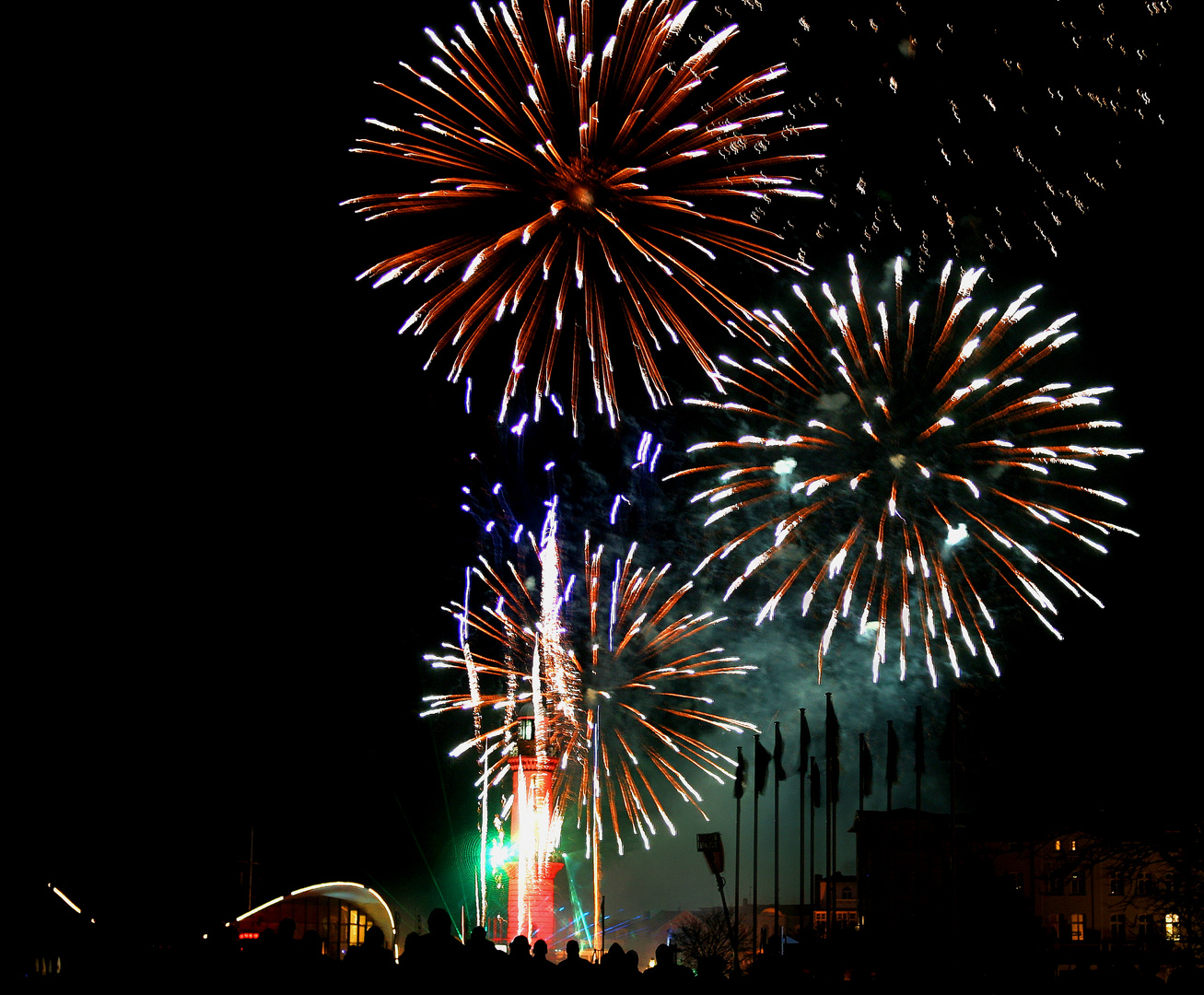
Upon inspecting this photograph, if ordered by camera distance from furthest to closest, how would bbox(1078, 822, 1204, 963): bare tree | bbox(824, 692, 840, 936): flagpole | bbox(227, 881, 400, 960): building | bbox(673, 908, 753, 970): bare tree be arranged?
1. bbox(673, 908, 753, 970): bare tree
2. bbox(227, 881, 400, 960): building
3. bbox(824, 692, 840, 936): flagpole
4. bbox(1078, 822, 1204, 963): bare tree

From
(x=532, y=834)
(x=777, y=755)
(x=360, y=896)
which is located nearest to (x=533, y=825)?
(x=532, y=834)

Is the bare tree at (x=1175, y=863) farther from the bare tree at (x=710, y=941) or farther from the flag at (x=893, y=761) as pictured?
the bare tree at (x=710, y=941)

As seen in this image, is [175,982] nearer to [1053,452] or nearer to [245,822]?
[1053,452]

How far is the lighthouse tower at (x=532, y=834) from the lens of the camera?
218 feet

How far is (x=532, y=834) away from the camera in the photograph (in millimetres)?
Answer: 72812

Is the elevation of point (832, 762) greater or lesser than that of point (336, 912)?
greater

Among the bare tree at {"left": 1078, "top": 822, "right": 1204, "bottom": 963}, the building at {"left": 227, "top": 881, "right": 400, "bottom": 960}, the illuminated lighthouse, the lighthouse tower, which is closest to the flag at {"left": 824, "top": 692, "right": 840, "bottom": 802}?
the bare tree at {"left": 1078, "top": 822, "right": 1204, "bottom": 963}

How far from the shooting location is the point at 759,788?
39.9 meters

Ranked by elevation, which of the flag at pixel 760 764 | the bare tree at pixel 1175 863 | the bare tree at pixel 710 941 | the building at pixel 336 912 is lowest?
the bare tree at pixel 710 941

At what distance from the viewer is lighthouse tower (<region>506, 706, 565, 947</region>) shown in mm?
66438

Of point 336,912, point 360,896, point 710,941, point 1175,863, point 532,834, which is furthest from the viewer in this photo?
point 710,941

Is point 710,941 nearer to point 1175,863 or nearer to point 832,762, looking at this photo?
point 832,762

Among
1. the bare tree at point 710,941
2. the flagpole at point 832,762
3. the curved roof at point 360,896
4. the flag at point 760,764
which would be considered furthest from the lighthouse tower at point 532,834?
the flagpole at point 832,762

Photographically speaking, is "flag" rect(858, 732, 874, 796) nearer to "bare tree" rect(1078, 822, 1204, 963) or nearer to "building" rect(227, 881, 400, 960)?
"bare tree" rect(1078, 822, 1204, 963)
